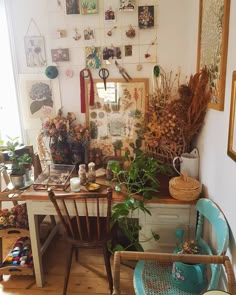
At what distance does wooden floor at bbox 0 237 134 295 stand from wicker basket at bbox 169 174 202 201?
788 millimetres

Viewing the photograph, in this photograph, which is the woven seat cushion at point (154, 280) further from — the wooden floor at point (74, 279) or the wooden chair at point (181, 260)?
the wooden floor at point (74, 279)

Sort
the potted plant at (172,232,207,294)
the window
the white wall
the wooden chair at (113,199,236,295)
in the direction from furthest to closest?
the window < the white wall < the potted plant at (172,232,207,294) < the wooden chair at (113,199,236,295)

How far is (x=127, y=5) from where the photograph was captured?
76.1 inches

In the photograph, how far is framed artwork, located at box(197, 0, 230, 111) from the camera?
1233 millimetres

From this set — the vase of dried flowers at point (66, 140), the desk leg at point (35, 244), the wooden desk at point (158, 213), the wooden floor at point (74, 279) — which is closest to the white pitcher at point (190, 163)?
the wooden desk at point (158, 213)

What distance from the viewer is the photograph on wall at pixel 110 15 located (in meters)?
1.97

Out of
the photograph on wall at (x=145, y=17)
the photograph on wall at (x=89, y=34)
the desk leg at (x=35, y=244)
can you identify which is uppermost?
the photograph on wall at (x=145, y=17)

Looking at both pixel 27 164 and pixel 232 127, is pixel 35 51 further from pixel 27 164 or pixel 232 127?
pixel 232 127

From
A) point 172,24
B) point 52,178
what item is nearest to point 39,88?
point 52,178

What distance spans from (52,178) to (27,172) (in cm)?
18

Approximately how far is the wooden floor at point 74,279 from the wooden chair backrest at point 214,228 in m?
0.69

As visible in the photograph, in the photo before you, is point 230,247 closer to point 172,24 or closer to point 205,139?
point 205,139

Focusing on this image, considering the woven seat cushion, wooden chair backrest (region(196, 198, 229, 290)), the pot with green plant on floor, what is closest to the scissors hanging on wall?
the pot with green plant on floor

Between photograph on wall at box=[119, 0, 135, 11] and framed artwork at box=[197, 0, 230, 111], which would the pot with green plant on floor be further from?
photograph on wall at box=[119, 0, 135, 11]
